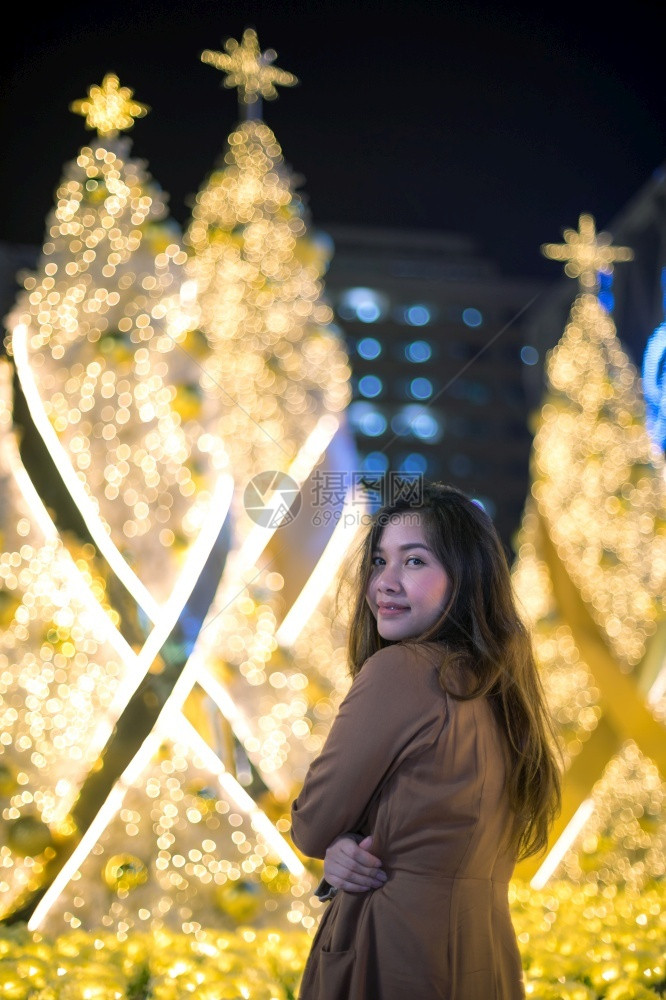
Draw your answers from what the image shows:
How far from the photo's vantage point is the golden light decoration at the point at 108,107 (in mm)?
2979

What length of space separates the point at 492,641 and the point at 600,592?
9.50ft

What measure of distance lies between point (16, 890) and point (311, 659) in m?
1.43

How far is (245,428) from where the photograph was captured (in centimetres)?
346

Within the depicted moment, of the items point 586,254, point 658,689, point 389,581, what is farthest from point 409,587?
point 586,254

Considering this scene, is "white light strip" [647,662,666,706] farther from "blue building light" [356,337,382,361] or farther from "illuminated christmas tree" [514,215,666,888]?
"blue building light" [356,337,382,361]

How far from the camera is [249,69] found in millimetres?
3824

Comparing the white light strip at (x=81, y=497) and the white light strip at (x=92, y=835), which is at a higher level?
the white light strip at (x=81, y=497)

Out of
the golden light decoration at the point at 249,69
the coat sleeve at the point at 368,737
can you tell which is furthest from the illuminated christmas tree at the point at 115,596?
the coat sleeve at the point at 368,737

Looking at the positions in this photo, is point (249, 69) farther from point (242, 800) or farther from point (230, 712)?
point (242, 800)

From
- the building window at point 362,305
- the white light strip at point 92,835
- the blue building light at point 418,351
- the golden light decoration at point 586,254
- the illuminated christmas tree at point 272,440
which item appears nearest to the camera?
the white light strip at point 92,835

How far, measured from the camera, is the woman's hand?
1.22 meters

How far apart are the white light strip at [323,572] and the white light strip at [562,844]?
55.6 inches

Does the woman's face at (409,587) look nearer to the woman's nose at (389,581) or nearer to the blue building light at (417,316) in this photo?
the woman's nose at (389,581)

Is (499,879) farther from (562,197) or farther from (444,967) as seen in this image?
(562,197)
